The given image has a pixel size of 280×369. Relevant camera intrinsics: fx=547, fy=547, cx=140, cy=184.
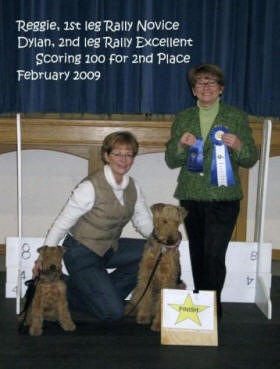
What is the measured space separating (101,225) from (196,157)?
0.56m

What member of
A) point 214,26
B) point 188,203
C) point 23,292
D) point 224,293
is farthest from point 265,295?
point 214,26

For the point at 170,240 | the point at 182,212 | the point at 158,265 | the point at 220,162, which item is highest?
the point at 220,162

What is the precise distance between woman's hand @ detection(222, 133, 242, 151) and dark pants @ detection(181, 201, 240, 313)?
0.29 metres

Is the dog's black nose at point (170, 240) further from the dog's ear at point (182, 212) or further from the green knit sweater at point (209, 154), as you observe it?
the green knit sweater at point (209, 154)

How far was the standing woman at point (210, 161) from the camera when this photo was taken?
2.57 meters

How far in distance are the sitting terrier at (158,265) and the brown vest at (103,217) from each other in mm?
158

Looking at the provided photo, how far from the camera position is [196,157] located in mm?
2588

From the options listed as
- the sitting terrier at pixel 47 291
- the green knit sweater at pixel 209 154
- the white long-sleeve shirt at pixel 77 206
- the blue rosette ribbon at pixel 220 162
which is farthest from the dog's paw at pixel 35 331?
the blue rosette ribbon at pixel 220 162

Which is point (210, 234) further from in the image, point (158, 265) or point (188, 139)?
point (188, 139)

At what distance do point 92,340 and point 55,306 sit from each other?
0.24 meters

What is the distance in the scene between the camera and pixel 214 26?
356 centimetres

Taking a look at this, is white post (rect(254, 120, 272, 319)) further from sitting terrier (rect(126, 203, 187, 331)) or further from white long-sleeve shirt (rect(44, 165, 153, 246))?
white long-sleeve shirt (rect(44, 165, 153, 246))

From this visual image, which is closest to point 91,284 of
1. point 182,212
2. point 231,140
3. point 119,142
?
point 182,212

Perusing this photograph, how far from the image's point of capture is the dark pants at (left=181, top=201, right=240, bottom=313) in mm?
2652
